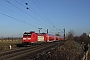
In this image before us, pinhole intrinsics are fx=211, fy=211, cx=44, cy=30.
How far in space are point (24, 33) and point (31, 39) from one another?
2477 millimetres

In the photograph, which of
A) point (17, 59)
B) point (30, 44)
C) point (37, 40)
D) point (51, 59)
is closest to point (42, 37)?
point (37, 40)

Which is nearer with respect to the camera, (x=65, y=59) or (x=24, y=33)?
(x=65, y=59)

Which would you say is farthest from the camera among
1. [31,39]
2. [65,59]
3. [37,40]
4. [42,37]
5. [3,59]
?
[42,37]

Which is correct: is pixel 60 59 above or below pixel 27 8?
below

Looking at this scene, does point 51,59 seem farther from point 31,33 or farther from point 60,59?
point 31,33

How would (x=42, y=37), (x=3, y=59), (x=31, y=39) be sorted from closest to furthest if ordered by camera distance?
(x=3, y=59), (x=31, y=39), (x=42, y=37)

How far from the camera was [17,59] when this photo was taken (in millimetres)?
21375

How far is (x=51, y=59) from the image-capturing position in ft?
56.6

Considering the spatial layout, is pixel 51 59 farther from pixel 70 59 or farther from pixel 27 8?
pixel 27 8

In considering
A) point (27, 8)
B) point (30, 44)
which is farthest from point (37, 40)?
point (27, 8)

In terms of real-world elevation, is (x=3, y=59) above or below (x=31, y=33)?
below

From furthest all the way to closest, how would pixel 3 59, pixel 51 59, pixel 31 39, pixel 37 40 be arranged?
pixel 37 40 < pixel 31 39 < pixel 3 59 < pixel 51 59

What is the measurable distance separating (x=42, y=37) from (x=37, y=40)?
7199 millimetres

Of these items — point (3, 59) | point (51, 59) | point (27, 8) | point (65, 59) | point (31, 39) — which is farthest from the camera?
point (31, 39)
